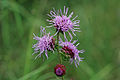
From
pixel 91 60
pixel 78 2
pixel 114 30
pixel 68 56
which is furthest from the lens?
pixel 114 30

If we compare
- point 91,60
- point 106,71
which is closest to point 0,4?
point 91,60

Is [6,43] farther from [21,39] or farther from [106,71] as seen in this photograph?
[106,71]

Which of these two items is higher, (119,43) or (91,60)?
(119,43)

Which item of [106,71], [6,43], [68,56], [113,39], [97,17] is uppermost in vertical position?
[97,17]

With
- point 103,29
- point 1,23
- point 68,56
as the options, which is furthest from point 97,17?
point 68,56

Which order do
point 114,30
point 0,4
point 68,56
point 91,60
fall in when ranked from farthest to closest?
point 114,30 < point 91,60 < point 0,4 < point 68,56

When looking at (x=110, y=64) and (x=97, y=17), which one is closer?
(x=110, y=64)
